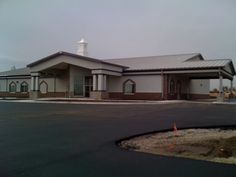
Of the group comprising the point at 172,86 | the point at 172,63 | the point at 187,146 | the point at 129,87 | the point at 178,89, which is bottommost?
the point at 187,146

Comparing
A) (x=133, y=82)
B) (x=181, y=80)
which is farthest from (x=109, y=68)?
(x=181, y=80)

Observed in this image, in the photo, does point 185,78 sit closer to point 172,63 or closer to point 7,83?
point 172,63

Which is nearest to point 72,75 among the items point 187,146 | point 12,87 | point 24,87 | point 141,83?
point 141,83

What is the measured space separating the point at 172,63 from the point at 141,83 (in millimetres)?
4582

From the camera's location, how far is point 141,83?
40938 mm

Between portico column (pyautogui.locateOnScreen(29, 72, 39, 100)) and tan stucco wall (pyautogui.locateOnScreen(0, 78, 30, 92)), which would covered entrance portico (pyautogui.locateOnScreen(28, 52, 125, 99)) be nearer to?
portico column (pyautogui.locateOnScreen(29, 72, 39, 100))

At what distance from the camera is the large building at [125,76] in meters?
38.7

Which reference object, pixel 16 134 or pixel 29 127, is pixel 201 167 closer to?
pixel 16 134

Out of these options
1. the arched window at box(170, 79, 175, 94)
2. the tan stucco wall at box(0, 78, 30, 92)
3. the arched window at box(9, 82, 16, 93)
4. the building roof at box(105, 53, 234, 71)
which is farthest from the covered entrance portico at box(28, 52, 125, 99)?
the arched window at box(9, 82, 16, 93)

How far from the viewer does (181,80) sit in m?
44.6

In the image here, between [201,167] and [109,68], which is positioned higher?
[109,68]

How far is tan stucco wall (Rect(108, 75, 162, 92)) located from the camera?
130 ft

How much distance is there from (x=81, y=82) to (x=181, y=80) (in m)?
13.6

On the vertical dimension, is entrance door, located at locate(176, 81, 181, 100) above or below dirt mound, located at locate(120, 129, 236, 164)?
above
